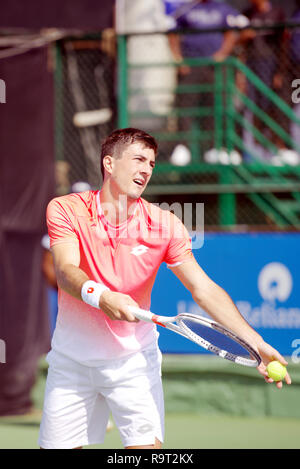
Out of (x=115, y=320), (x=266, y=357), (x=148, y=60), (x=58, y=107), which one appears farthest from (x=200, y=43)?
(x=266, y=357)

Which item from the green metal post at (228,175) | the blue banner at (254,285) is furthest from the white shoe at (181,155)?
the blue banner at (254,285)

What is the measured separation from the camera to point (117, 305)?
377cm

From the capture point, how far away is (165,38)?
927 centimetres

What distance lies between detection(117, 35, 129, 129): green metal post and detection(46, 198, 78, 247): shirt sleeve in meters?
4.60

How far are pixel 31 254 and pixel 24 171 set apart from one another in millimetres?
846

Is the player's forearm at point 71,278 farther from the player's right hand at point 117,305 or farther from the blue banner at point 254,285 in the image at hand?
the blue banner at point 254,285

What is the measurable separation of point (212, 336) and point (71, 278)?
0.76 metres

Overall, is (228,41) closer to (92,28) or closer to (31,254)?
(92,28)

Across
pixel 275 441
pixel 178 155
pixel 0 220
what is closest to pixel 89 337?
pixel 275 441

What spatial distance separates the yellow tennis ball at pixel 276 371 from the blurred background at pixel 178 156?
376cm

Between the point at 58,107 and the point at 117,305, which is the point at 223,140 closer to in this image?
the point at 58,107

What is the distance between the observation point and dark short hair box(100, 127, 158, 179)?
4.51 meters

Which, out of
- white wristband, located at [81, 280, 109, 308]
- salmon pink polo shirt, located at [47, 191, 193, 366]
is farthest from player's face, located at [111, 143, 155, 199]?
white wristband, located at [81, 280, 109, 308]
